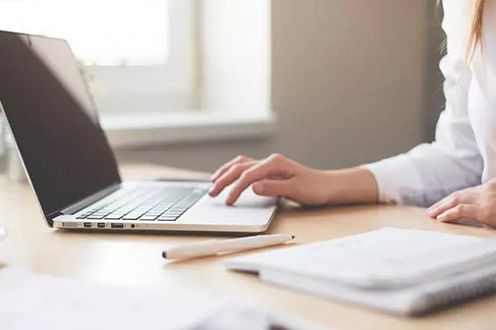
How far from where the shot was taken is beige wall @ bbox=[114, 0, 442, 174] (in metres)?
1.72

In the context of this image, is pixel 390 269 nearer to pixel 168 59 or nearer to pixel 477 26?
pixel 477 26

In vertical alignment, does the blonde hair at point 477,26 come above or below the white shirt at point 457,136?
above

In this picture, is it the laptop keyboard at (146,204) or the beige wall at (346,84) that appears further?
the beige wall at (346,84)

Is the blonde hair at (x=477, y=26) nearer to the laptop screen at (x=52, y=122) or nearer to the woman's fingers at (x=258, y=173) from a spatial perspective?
the woman's fingers at (x=258, y=173)

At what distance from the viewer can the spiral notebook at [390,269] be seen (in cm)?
59

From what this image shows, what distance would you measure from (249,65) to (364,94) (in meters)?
0.27

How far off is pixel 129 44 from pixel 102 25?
0.26ft

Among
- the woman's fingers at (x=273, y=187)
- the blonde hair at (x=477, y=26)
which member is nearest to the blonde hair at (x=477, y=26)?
the blonde hair at (x=477, y=26)

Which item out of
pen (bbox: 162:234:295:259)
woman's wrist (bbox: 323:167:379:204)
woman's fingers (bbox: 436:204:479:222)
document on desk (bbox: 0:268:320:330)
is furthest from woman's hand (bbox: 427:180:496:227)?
document on desk (bbox: 0:268:320:330)

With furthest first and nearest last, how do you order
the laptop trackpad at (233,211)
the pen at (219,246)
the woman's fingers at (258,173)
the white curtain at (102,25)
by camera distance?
the white curtain at (102,25), the woman's fingers at (258,173), the laptop trackpad at (233,211), the pen at (219,246)

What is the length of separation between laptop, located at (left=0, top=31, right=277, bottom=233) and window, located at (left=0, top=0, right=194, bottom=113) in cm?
53

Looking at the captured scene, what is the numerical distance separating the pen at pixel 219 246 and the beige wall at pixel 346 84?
86 centimetres

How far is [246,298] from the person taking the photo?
2.07ft

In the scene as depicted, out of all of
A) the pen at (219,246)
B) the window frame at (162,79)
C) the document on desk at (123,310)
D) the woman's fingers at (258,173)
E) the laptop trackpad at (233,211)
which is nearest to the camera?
the document on desk at (123,310)
